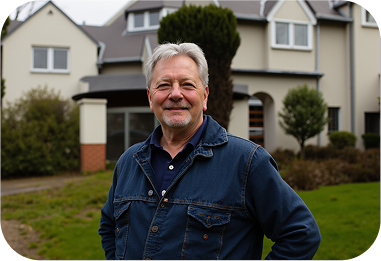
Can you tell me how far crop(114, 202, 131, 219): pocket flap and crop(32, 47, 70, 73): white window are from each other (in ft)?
56.5

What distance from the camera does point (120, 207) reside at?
7.29ft

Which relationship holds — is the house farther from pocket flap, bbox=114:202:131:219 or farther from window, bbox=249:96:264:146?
pocket flap, bbox=114:202:131:219

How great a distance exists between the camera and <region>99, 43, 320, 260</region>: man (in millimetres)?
1858

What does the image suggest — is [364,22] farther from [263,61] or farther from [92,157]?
[92,157]

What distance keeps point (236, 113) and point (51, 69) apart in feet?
34.1

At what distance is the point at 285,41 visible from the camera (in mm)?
17797

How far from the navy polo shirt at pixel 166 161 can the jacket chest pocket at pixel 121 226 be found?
0.27 meters

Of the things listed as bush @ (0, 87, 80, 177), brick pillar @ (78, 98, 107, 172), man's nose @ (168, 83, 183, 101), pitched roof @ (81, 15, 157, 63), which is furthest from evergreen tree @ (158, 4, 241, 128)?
man's nose @ (168, 83, 183, 101)

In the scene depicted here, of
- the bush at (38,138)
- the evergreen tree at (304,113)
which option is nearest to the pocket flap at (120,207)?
the bush at (38,138)

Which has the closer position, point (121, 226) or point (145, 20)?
point (121, 226)

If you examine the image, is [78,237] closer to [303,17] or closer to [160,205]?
[160,205]

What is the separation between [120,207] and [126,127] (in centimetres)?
1381

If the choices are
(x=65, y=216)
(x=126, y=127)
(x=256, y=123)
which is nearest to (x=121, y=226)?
(x=65, y=216)

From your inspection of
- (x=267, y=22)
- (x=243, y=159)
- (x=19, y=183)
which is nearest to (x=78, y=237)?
(x=243, y=159)
